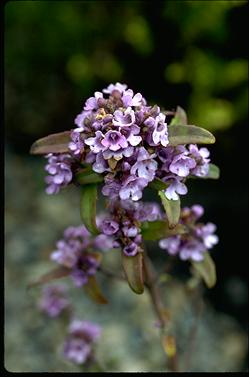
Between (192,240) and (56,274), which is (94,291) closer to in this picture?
(56,274)

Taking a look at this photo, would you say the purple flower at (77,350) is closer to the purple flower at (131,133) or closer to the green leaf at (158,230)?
the green leaf at (158,230)

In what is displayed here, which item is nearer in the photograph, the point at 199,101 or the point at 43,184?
the point at 199,101

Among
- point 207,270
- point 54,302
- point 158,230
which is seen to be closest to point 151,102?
point 54,302

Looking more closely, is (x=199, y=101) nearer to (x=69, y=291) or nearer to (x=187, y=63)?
(x=187, y=63)

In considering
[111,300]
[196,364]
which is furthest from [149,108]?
[111,300]

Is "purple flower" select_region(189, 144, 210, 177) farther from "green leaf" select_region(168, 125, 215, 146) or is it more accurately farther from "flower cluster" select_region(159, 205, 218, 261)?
"flower cluster" select_region(159, 205, 218, 261)

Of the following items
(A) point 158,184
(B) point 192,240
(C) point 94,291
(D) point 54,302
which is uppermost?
(A) point 158,184

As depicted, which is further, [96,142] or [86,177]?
[86,177]
